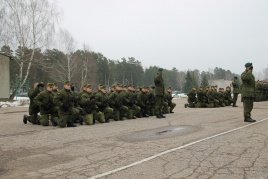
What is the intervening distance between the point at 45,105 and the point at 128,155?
7.22 metres

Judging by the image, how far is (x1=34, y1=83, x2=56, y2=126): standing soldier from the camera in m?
14.5

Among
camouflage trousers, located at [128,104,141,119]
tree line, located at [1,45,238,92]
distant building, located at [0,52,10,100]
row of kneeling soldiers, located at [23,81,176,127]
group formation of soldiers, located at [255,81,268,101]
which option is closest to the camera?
row of kneeling soldiers, located at [23,81,176,127]

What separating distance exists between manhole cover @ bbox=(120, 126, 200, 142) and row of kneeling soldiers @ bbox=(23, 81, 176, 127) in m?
3.34

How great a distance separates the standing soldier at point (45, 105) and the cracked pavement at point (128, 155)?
2286mm

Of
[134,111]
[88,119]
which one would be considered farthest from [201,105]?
[88,119]

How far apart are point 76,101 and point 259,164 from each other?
9302 millimetres

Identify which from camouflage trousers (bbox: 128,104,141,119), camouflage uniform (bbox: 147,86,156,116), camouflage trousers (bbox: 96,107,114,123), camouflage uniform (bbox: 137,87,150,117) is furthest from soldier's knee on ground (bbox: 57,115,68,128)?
camouflage uniform (bbox: 147,86,156,116)

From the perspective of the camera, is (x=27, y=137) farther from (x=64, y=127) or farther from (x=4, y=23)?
(x=4, y=23)

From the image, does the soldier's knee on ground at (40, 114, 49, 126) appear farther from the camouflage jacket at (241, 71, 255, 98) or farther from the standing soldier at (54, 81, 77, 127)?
the camouflage jacket at (241, 71, 255, 98)

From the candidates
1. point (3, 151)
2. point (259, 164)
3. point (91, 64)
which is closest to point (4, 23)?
point (3, 151)

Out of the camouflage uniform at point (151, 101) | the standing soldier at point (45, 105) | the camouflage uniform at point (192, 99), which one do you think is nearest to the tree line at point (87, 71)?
the camouflage uniform at point (192, 99)

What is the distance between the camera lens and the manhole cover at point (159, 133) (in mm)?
10719

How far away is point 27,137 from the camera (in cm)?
1123

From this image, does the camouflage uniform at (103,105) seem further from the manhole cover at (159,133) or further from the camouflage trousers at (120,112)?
the manhole cover at (159,133)
